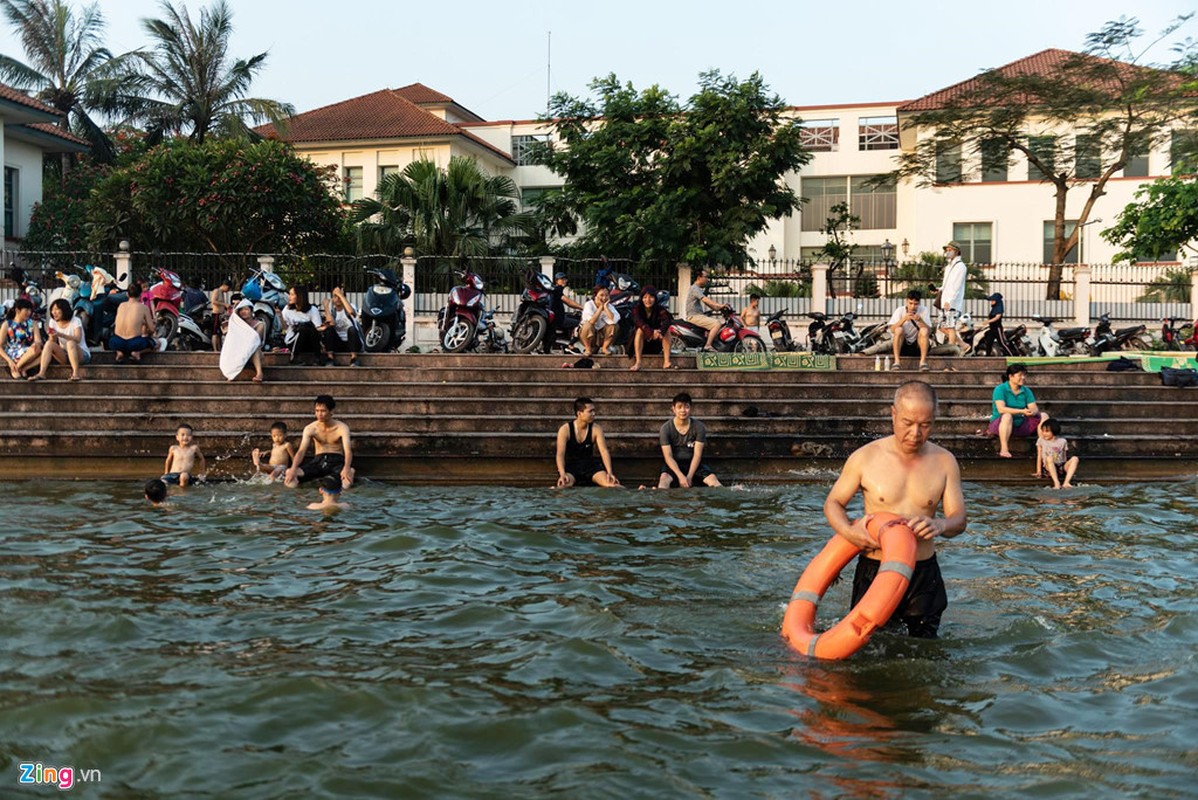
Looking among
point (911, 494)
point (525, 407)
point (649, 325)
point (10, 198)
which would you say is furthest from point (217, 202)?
point (911, 494)

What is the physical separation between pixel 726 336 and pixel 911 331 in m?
2.72

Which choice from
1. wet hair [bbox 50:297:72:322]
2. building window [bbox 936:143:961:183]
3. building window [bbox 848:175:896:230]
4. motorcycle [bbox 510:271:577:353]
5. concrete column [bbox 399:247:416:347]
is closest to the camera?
wet hair [bbox 50:297:72:322]

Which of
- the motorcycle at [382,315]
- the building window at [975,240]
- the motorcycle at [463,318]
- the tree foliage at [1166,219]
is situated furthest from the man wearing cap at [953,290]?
the building window at [975,240]

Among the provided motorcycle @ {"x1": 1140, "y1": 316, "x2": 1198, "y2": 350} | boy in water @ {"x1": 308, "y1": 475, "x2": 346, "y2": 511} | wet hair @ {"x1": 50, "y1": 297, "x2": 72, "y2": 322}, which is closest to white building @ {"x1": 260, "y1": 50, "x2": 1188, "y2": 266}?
motorcycle @ {"x1": 1140, "y1": 316, "x2": 1198, "y2": 350}

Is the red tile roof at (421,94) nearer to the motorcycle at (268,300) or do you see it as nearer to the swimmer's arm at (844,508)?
the motorcycle at (268,300)

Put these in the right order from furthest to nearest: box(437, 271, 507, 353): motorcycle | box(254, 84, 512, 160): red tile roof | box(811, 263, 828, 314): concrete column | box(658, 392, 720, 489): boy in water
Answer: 1. box(254, 84, 512, 160): red tile roof
2. box(811, 263, 828, 314): concrete column
3. box(437, 271, 507, 353): motorcycle
4. box(658, 392, 720, 489): boy in water

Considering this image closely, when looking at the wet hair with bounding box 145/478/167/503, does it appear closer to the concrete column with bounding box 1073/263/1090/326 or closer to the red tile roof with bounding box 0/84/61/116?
the concrete column with bounding box 1073/263/1090/326

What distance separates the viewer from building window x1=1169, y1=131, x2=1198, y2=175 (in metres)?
25.6

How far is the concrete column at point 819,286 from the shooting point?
22.5 metres

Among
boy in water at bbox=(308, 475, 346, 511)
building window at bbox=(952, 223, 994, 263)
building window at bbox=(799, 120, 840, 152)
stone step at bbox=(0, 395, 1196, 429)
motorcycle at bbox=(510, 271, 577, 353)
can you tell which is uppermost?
building window at bbox=(799, 120, 840, 152)

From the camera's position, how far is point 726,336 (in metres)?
17.8

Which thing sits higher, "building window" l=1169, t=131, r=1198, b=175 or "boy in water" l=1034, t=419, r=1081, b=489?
"building window" l=1169, t=131, r=1198, b=175

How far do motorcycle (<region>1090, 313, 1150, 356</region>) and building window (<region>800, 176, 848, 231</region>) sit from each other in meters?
24.3

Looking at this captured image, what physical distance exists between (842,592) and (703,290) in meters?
10.6
